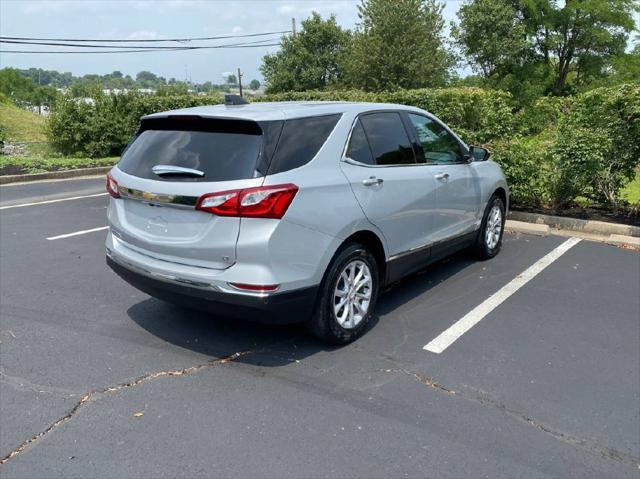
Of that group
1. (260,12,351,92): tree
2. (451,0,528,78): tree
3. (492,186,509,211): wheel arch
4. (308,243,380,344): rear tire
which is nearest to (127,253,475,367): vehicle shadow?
(308,243,380,344): rear tire

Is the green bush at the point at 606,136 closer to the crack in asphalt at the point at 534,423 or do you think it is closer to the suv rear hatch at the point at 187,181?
the crack in asphalt at the point at 534,423

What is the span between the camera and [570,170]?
768 centimetres

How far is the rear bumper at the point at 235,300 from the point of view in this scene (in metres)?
3.45

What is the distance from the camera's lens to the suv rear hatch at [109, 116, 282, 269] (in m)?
3.44

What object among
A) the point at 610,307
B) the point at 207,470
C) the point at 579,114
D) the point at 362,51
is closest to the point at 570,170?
the point at 579,114

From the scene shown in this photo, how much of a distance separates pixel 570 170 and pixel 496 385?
5133mm

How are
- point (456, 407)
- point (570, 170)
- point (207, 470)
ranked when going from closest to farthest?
point (207, 470)
point (456, 407)
point (570, 170)

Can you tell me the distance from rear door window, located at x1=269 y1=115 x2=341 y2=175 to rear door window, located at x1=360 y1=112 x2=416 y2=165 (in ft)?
1.52

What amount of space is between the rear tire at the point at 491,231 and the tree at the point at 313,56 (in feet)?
129

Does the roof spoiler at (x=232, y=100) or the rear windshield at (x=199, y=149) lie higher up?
→ the roof spoiler at (x=232, y=100)

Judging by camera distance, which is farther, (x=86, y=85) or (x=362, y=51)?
(x=362, y=51)

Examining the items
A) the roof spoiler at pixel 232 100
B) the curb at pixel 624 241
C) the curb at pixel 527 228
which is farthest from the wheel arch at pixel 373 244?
the curb at pixel 624 241

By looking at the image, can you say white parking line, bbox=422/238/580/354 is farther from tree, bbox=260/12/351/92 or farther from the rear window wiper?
tree, bbox=260/12/351/92

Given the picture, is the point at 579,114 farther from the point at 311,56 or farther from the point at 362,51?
the point at 311,56
